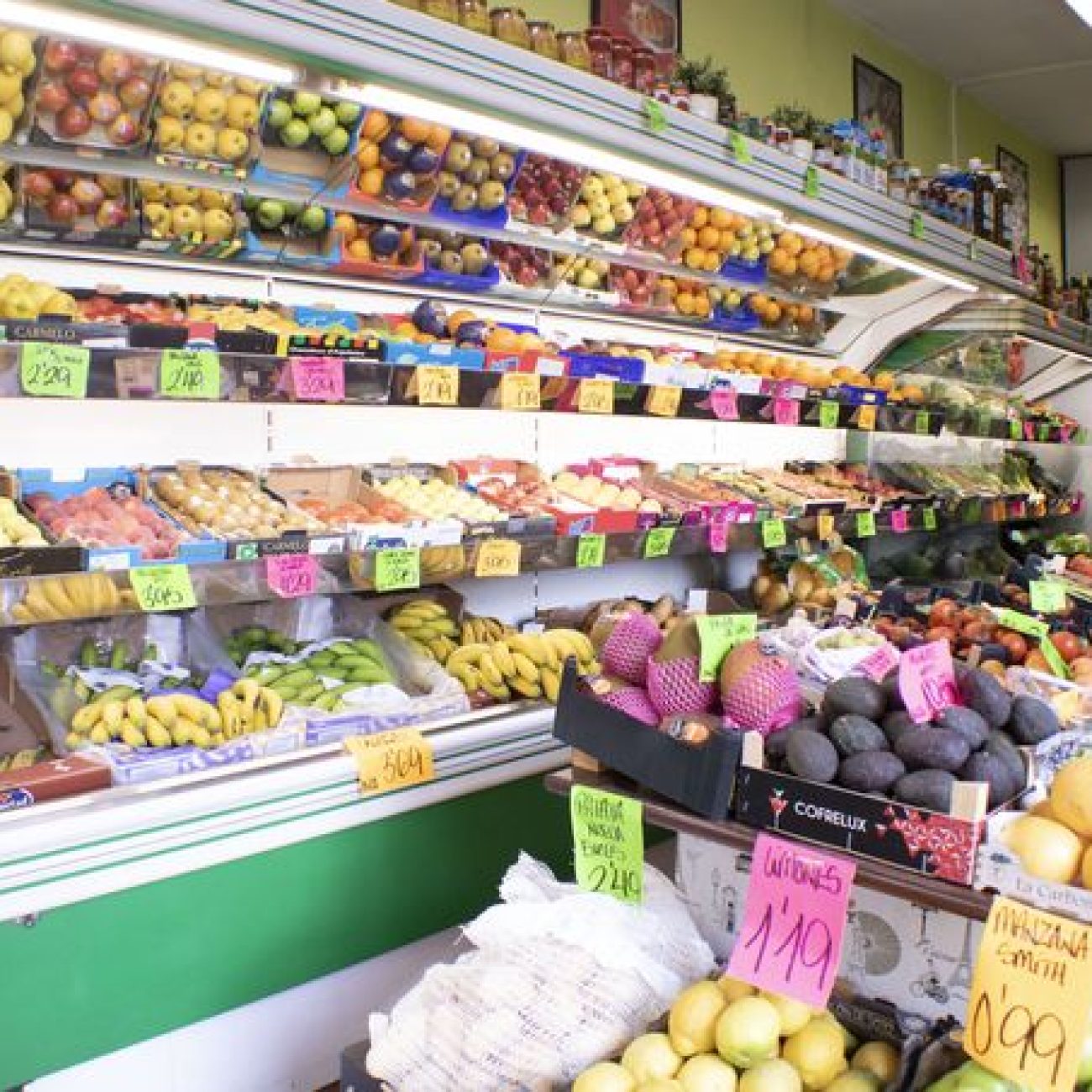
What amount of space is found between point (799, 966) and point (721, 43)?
18.2 feet

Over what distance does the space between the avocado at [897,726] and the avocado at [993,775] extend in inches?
3.8

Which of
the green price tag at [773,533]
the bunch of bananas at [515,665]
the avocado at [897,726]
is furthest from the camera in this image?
the green price tag at [773,533]

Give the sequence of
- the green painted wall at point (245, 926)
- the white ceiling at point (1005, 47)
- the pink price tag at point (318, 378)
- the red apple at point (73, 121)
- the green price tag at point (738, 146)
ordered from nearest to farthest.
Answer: the green painted wall at point (245, 926)
the red apple at point (73, 121)
the pink price tag at point (318, 378)
the green price tag at point (738, 146)
the white ceiling at point (1005, 47)

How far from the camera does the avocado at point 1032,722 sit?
6.41 feet

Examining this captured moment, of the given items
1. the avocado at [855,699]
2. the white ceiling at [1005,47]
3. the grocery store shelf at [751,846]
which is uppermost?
the white ceiling at [1005,47]

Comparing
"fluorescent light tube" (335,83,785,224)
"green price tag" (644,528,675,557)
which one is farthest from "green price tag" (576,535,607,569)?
"fluorescent light tube" (335,83,785,224)

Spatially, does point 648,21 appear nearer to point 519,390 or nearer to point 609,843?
point 519,390

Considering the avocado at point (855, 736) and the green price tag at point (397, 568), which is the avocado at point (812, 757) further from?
the green price tag at point (397, 568)

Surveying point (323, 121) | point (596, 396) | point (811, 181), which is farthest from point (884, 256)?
point (323, 121)

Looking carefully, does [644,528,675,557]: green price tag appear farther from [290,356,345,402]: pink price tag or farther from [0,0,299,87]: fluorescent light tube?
[0,0,299,87]: fluorescent light tube

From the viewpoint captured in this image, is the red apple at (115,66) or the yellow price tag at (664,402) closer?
the red apple at (115,66)

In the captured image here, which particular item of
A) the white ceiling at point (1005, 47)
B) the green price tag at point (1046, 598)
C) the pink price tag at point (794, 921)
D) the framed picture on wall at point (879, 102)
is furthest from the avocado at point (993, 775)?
the white ceiling at point (1005, 47)

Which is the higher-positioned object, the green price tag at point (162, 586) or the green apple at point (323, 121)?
the green apple at point (323, 121)

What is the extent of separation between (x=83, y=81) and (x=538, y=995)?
2302 millimetres
